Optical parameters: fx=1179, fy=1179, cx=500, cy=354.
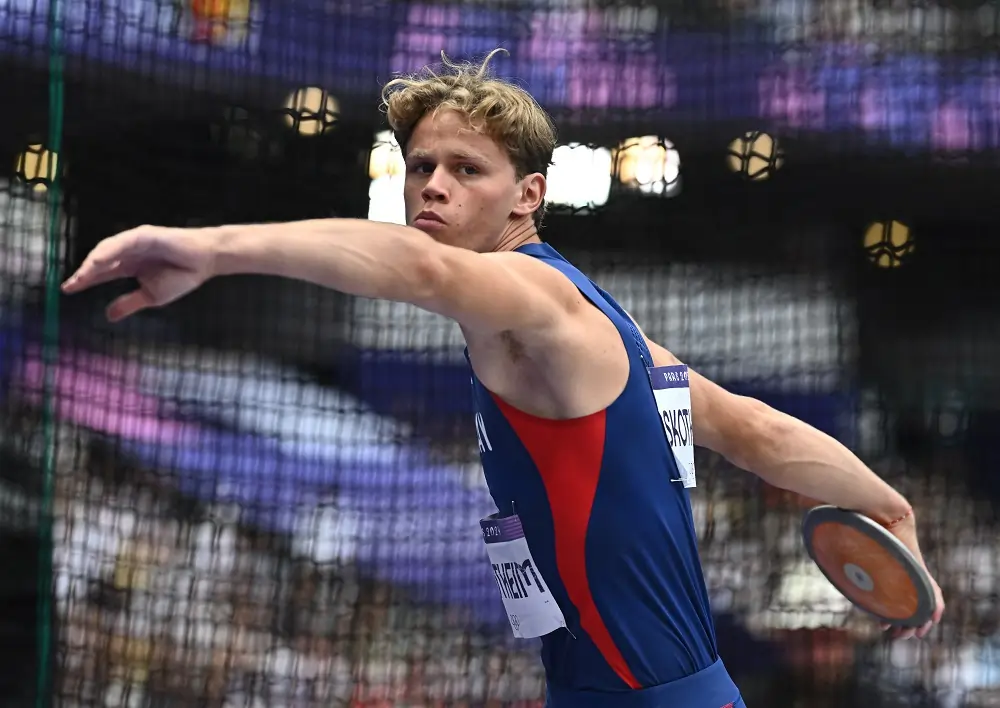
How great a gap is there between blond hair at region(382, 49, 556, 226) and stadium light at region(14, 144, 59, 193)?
2.88 m

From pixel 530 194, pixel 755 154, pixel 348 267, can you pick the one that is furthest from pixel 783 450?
pixel 755 154

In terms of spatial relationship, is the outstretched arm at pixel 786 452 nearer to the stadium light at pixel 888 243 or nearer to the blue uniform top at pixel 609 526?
the blue uniform top at pixel 609 526

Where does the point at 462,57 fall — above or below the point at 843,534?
above

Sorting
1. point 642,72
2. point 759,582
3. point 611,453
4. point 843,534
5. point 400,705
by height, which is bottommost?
point 400,705

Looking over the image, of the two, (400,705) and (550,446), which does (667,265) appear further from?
(550,446)

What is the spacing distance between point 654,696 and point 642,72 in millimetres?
3822

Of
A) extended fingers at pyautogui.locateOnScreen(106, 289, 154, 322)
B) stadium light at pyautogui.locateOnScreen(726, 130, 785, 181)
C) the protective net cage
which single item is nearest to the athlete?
extended fingers at pyautogui.locateOnScreen(106, 289, 154, 322)

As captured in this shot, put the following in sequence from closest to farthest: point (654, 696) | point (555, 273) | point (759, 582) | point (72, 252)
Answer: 1. point (555, 273)
2. point (654, 696)
3. point (72, 252)
4. point (759, 582)

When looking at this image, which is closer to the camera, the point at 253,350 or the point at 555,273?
the point at 555,273

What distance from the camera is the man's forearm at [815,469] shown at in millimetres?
3188

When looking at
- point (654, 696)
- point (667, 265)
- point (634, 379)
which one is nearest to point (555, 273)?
point (634, 379)

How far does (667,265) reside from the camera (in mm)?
5859

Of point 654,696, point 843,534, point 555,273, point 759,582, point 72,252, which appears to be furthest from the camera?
point 759,582

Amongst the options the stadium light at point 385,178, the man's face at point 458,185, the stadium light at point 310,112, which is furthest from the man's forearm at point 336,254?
the stadium light at point 310,112
